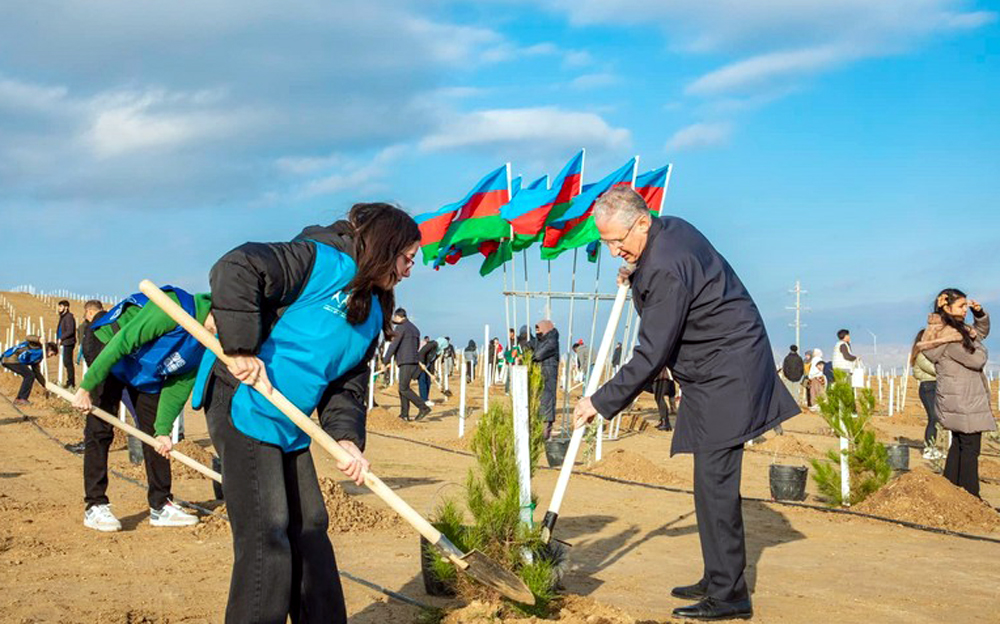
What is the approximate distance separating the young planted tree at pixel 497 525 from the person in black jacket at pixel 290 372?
3.72 feet

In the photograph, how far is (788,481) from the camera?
9.57 m

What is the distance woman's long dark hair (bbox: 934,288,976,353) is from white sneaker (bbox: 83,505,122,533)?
22.2 feet

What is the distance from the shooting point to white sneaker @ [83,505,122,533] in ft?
23.3

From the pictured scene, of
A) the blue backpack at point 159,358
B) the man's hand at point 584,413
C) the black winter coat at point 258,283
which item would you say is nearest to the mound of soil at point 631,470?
the blue backpack at point 159,358

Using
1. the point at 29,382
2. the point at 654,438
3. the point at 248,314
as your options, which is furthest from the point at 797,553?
the point at 29,382

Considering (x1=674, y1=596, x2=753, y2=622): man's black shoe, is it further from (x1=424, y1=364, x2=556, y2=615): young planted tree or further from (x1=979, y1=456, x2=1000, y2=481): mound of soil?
(x1=979, y1=456, x2=1000, y2=481): mound of soil

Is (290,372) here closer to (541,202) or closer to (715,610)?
(715,610)

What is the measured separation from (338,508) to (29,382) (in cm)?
1612

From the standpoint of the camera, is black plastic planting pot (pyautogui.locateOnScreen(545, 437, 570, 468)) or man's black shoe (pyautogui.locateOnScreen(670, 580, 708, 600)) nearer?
man's black shoe (pyautogui.locateOnScreen(670, 580, 708, 600))

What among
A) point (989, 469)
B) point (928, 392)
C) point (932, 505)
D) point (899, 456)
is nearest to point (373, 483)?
point (932, 505)

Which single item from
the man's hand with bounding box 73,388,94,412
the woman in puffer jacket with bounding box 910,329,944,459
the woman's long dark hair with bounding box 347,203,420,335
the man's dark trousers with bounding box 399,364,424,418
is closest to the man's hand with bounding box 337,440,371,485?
the woman's long dark hair with bounding box 347,203,420,335

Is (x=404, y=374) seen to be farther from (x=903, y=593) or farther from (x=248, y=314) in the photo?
(x=248, y=314)

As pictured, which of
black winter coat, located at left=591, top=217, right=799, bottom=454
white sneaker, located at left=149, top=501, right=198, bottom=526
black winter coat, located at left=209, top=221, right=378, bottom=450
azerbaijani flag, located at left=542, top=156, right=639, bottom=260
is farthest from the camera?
azerbaijani flag, located at left=542, top=156, right=639, bottom=260

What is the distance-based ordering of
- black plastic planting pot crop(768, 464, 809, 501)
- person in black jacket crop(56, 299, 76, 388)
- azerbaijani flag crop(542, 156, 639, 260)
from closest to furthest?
black plastic planting pot crop(768, 464, 809, 501) < azerbaijani flag crop(542, 156, 639, 260) < person in black jacket crop(56, 299, 76, 388)
